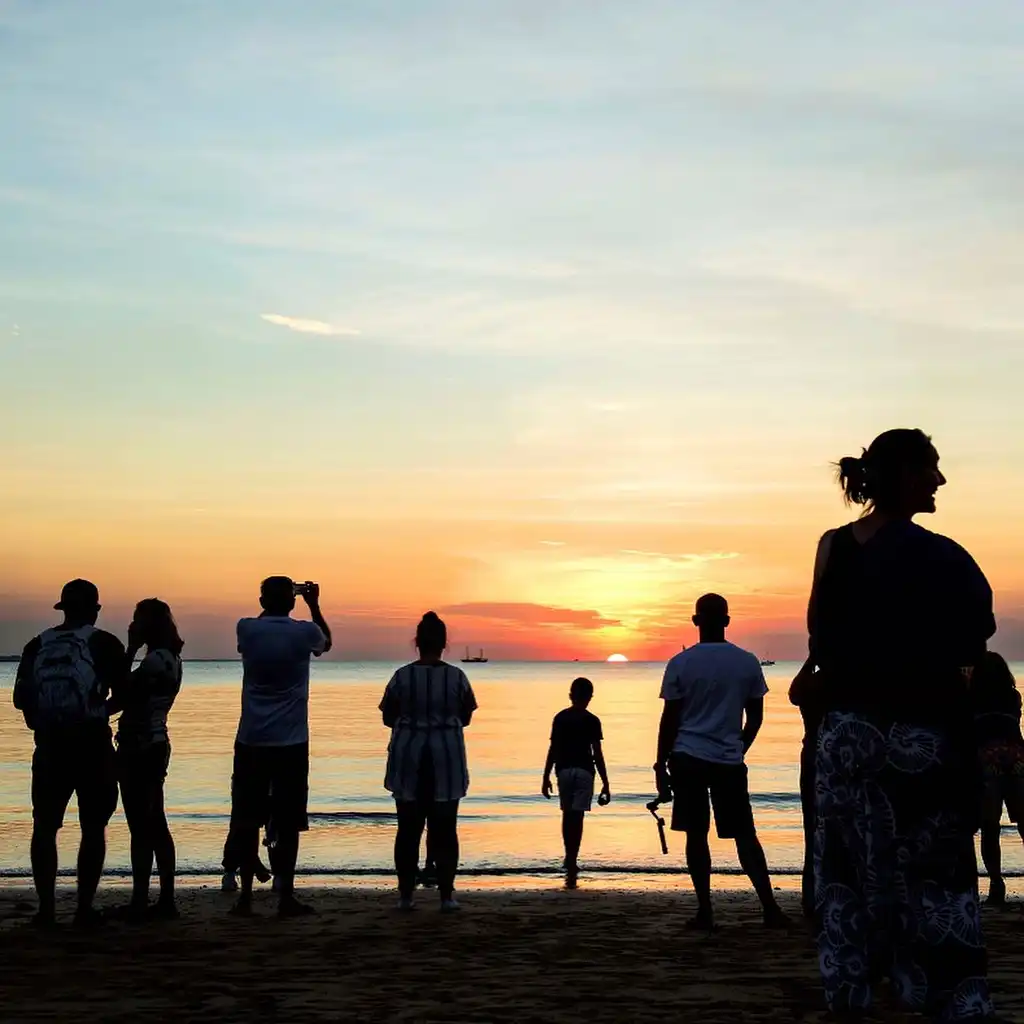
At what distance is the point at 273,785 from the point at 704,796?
2957 millimetres

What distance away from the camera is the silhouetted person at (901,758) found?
4516 mm

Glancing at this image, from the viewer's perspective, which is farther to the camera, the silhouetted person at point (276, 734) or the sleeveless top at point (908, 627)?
the silhouetted person at point (276, 734)

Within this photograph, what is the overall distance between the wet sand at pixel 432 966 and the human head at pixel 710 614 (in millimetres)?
1928

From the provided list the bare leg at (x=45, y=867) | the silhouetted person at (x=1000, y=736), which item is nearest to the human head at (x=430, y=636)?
the bare leg at (x=45, y=867)

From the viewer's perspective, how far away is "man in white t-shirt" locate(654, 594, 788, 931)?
8953 millimetres

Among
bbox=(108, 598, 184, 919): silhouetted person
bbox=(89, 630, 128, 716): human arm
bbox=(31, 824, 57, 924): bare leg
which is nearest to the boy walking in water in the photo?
bbox=(108, 598, 184, 919): silhouetted person

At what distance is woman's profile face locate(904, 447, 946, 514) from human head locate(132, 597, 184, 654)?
598 centimetres

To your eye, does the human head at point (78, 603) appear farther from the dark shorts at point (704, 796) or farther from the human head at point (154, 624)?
the dark shorts at point (704, 796)

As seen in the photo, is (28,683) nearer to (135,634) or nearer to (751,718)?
(135,634)

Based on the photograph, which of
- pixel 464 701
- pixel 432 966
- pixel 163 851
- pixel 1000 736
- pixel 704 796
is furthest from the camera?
pixel 464 701

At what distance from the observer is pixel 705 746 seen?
8961 millimetres

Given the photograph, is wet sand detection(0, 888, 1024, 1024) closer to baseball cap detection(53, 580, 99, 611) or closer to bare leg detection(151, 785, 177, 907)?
bare leg detection(151, 785, 177, 907)

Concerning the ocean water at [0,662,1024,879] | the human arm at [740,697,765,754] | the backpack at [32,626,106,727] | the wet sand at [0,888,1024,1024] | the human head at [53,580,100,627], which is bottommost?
the ocean water at [0,662,1024,879]

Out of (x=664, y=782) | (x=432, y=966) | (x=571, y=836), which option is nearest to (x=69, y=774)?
(x=432, y=966)
